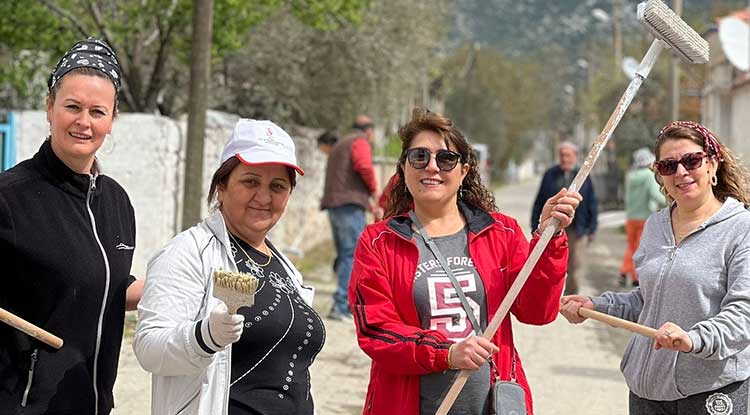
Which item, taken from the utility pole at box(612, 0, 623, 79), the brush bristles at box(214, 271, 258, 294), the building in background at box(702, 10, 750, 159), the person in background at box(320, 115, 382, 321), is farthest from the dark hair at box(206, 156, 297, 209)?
the utility pole at box(612, 0, 623, 79)

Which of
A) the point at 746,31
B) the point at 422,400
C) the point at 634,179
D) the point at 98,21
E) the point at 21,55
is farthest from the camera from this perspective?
the point at 746,31

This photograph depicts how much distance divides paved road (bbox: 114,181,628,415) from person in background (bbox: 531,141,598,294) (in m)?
0.79

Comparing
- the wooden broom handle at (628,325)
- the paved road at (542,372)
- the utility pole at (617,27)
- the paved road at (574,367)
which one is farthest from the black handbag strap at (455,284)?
the utility pole at (617,27)

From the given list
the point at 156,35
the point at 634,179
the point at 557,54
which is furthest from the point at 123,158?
the point at 557,54

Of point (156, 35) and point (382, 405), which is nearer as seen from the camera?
point (382, 405)

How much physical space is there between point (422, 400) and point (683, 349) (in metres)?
0.86

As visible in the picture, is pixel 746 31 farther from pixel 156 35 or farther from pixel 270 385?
pixel 270 385

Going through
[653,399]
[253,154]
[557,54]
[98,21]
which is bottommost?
[653,399]

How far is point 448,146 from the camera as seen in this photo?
353 cm

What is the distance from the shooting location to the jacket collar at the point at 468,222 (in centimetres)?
348

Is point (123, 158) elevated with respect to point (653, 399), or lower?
elevated

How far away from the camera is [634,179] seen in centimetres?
1338

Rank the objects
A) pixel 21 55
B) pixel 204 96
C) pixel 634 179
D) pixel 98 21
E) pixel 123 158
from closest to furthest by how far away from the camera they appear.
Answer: pixel 204 96
pixel 123 158
pixel 98 21
pixel 21 55
pixel 634 179

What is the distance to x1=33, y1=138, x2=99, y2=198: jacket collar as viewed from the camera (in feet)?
9.85
